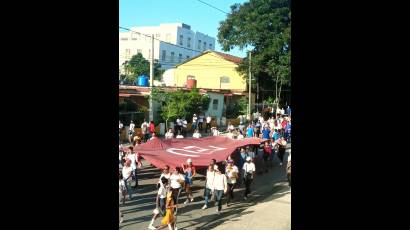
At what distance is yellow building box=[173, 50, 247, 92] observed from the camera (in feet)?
126

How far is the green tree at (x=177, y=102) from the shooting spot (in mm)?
23719

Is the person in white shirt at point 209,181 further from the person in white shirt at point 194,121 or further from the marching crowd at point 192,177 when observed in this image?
the person in white shirt at point 194,121

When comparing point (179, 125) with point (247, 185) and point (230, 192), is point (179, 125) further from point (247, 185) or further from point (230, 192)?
point (230, 192)

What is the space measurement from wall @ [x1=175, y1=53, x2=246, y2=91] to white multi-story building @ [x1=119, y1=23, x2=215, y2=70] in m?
12.0

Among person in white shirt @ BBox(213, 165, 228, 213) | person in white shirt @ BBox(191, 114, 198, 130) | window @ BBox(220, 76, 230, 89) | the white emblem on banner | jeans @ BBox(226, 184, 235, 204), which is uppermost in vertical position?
window @ BBox(220, 76, 230, 89)

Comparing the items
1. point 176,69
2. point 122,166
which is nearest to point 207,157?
point 122,166

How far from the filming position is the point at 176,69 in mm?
41656

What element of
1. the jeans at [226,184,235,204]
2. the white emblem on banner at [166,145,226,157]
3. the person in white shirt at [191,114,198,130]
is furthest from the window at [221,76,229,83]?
the jeans at [226,184,235,204]

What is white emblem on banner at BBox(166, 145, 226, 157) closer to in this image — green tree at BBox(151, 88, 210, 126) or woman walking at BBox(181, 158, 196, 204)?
woman walking at BBox(181, 158, 196, 204)

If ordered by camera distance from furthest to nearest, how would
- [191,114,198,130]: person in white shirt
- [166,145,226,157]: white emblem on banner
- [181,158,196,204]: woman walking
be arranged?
[191,114,198,130]: person in white shirt → [166,145,226,157]: white emblem on banner → [181,158,196,204]: woman walking

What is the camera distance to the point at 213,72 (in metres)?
39.9
